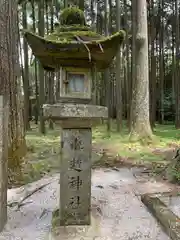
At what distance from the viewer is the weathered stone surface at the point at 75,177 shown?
3346 millimetres

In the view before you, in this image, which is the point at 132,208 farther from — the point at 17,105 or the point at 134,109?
the point at 134,109

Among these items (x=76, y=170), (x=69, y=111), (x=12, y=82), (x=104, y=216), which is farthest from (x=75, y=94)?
(x=12, y=82)

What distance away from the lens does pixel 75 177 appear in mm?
3393

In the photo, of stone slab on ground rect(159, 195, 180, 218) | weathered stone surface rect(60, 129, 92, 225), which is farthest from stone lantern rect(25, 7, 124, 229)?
stone slab on ground rect(159, 195, 180, 218)

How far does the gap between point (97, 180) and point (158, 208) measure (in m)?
1.98

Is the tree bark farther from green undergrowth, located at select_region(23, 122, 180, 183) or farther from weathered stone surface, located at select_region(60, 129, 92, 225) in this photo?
weathered stone surface, located at select_region(60, 129, 92, 225)

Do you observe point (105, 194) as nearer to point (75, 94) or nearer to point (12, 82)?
point (75, 94)

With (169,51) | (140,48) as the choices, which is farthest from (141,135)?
(169,51)

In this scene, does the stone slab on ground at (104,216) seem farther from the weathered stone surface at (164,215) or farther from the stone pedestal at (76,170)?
the stone pedestal at (76,170)

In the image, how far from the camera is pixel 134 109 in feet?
30.7

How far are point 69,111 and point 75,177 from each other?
0.84 meters

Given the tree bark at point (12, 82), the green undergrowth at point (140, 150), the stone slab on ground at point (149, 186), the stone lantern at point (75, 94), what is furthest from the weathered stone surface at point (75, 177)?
the green undergrowth at point (140, 150)

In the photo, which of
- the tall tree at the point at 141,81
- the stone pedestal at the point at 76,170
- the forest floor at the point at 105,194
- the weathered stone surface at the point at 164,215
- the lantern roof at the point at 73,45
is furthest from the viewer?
the tall tree at the point at 141,81

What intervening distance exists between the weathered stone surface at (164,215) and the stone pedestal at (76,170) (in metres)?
0.94
